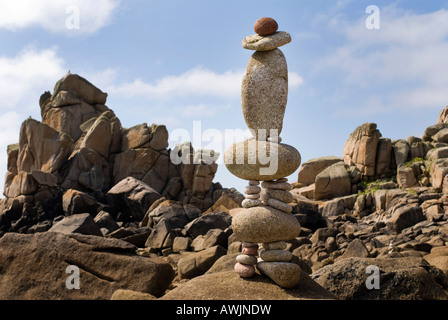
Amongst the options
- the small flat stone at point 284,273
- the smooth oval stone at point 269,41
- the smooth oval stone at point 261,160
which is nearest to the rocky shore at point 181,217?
the small flat stone at point 284,273

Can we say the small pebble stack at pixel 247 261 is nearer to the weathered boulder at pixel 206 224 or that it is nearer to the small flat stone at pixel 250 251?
the small flat stone at pixel 250 251

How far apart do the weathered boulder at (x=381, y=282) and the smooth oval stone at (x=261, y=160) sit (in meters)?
2.55

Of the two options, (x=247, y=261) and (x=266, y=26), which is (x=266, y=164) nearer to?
(x=247, y=261)

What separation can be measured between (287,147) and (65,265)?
Result: 5723 mm

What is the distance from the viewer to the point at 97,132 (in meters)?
41.7

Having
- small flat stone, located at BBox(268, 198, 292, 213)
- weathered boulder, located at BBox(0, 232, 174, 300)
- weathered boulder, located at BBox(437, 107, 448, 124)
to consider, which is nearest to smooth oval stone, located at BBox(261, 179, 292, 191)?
small flat stone, located at BBox(268, 198, 292, 213)

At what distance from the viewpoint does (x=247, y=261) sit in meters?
8.14

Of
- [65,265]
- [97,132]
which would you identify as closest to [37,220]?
[97,132]

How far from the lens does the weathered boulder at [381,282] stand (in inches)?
354

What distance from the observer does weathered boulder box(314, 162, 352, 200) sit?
3503cm

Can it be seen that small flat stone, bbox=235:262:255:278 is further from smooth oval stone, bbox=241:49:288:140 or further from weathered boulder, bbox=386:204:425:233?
weathered boulder, bbox=386:204:425:233

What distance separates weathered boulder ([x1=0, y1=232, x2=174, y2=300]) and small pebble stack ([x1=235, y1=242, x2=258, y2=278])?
114 inches
